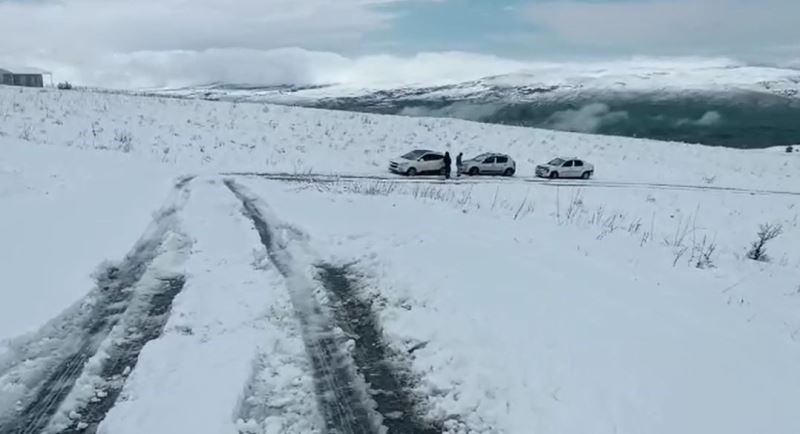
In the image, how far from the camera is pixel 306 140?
3778 centimetres

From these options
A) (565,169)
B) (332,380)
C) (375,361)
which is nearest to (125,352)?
(332,380)

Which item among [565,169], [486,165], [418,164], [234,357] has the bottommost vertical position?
[565,169]

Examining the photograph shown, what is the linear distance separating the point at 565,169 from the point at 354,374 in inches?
1304

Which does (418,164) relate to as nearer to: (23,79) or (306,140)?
(306,140)

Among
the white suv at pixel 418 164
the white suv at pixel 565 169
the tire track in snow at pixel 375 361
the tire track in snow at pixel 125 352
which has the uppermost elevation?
the tire track in snow at pixel 125 352

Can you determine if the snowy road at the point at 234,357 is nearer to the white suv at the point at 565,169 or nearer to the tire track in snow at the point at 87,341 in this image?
the tire track in snow at the point at 87,341

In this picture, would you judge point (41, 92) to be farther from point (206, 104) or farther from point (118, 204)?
point (118, 204)

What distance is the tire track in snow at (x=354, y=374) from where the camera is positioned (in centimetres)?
490

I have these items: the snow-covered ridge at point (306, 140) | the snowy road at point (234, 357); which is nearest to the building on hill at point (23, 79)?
the snow-covered ridge at point (306, 140)

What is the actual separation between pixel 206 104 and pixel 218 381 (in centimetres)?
4275

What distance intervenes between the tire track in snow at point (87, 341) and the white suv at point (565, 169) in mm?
29199

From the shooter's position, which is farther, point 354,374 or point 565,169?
point 565,169

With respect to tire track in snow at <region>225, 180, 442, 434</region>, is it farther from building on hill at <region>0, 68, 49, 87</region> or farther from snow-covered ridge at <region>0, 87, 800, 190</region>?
building on hill at <region>0, 68, 49, 87</region>

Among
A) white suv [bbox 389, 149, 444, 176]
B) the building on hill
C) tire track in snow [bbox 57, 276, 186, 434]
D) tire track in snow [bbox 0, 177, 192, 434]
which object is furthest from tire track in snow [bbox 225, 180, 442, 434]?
the building on hill
